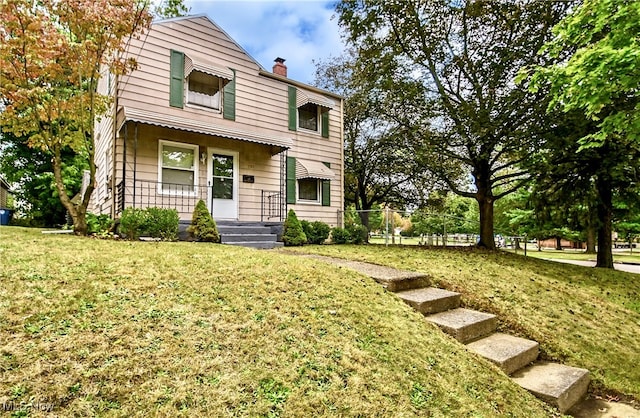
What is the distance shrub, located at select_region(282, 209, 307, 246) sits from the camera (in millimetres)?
9734

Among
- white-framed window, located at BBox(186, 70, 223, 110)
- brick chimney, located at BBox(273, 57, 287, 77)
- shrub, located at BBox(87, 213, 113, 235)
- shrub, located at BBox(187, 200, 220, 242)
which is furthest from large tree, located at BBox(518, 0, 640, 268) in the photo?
shrub, located at BBox(87, 213, 113, 235)

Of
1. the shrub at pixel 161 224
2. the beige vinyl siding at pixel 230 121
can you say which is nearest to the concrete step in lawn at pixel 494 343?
the shrub at pixel 161 224

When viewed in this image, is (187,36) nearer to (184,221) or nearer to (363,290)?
(184,221)

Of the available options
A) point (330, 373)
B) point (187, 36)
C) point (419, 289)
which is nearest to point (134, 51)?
point (187, 36)

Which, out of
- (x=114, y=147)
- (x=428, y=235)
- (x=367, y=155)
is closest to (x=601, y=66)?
(x=428, y=235)

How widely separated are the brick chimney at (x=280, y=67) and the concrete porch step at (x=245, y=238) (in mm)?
6197

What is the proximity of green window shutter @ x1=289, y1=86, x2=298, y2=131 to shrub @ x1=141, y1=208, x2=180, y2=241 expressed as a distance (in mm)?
5254

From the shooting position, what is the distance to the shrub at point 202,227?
8.22 m

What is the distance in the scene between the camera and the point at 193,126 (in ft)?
28.6

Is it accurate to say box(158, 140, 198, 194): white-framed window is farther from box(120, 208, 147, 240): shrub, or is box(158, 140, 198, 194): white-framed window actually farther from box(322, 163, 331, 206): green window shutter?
box(322, 163, 331, 206): green window shutter

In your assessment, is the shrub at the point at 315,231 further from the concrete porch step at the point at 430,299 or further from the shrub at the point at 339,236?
the concrete porch step at the point at 430,299

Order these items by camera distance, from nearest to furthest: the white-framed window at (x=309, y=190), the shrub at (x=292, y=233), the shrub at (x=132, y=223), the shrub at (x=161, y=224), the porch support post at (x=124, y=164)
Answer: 1. the shrub at (x=132, y=223)
2. the shrub at (x=161, y=224)
3. the porch support post at (x=124, y=164)
4. the shrub at (x=292, y=233)
5. the white-framed window at (x=309, y=190)

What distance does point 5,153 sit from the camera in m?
20.2

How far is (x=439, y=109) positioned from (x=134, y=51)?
8.93 meters
